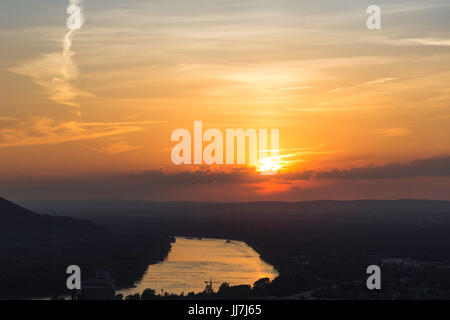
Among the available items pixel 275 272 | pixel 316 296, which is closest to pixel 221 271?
pixel 275 272

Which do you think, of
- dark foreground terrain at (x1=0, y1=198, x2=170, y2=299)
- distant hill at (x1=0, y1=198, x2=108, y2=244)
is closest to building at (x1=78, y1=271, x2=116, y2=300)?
dark foreground terrain at (x1=0, y1=198, x2=170, y2=299)

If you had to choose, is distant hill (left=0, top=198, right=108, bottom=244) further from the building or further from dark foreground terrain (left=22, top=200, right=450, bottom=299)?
the building

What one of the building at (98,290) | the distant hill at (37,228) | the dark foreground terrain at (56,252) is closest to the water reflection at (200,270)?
the building at (98,290)

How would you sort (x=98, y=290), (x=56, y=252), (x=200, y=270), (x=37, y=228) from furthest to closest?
(x=37, y=228), (x=56, y=252), (x=200, y=270), (x=98, y=290)

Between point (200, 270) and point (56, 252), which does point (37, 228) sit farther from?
point (200, 270)

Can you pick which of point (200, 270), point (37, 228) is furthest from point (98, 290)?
point (37, 228)
